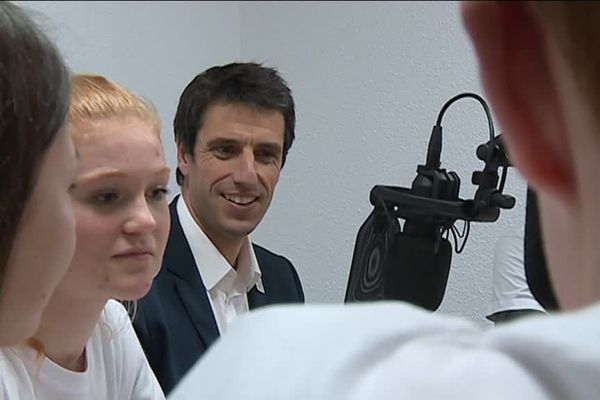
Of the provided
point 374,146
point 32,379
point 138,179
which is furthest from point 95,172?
point 374,146

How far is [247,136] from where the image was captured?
1.34 m

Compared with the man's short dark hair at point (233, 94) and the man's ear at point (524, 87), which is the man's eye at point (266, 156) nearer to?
the man's short dark hair at point (233, 94)

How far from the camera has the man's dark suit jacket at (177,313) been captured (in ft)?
3.49

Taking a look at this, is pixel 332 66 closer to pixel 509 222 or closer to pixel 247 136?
pixel 247 136

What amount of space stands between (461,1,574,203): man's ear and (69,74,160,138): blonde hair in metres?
0.67

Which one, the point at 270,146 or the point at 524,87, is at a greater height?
the point at 524,87

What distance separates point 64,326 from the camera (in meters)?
0.81

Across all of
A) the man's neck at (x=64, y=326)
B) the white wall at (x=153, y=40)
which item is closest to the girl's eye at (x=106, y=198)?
the man's neck at (x=64, y=326)

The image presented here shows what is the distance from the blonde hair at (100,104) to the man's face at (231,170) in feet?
1.33

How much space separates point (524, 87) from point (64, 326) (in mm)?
679

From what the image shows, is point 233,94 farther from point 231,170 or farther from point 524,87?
point 524,87

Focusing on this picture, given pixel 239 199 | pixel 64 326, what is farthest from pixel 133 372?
pixel 239 199

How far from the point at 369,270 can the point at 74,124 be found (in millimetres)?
343

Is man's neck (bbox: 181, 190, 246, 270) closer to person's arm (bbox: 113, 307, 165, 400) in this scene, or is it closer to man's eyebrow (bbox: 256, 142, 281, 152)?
man's eyebrow (bbox: 256, 142, 281, 152)
